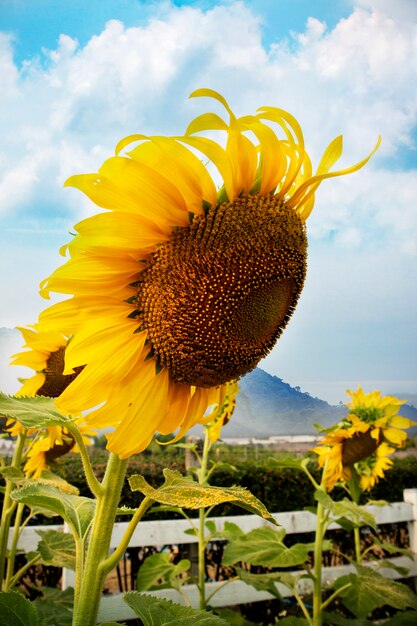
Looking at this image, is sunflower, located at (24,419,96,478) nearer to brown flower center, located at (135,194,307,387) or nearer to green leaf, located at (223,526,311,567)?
green leaf, located at (223,526,311,567)

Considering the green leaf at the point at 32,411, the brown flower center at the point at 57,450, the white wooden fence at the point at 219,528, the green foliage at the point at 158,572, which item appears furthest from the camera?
the white wooden fence at the point at 219,528

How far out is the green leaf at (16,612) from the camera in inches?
35.2

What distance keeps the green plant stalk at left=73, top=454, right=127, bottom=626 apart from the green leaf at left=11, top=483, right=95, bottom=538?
103mm

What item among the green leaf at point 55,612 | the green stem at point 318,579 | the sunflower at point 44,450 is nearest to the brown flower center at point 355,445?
the green stem at point 318,579

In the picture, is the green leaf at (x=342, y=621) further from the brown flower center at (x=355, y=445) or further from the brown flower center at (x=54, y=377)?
the brown flower center at (x=54, y=377)

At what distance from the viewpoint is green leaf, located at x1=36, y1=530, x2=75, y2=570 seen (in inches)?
69.0

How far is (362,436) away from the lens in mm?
3125

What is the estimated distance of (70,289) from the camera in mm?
975

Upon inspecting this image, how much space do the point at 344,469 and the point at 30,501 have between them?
2504 mm

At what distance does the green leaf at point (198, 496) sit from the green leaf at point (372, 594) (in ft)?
7.35

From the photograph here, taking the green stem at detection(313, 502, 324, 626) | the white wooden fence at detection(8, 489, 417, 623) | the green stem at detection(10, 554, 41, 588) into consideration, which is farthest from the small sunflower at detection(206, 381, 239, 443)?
the green stem at detection(10, 554, 41, 588)

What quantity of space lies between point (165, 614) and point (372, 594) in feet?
6.99

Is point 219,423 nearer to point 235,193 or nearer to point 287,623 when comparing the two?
point 287,623

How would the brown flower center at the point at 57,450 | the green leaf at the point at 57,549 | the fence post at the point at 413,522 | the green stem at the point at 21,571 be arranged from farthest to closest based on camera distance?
the fence post at the point at 413,522 → the brown flower center at the point at 57,450 → the green stem at the point at 21,571 → the green leaf at the point at 57,549
